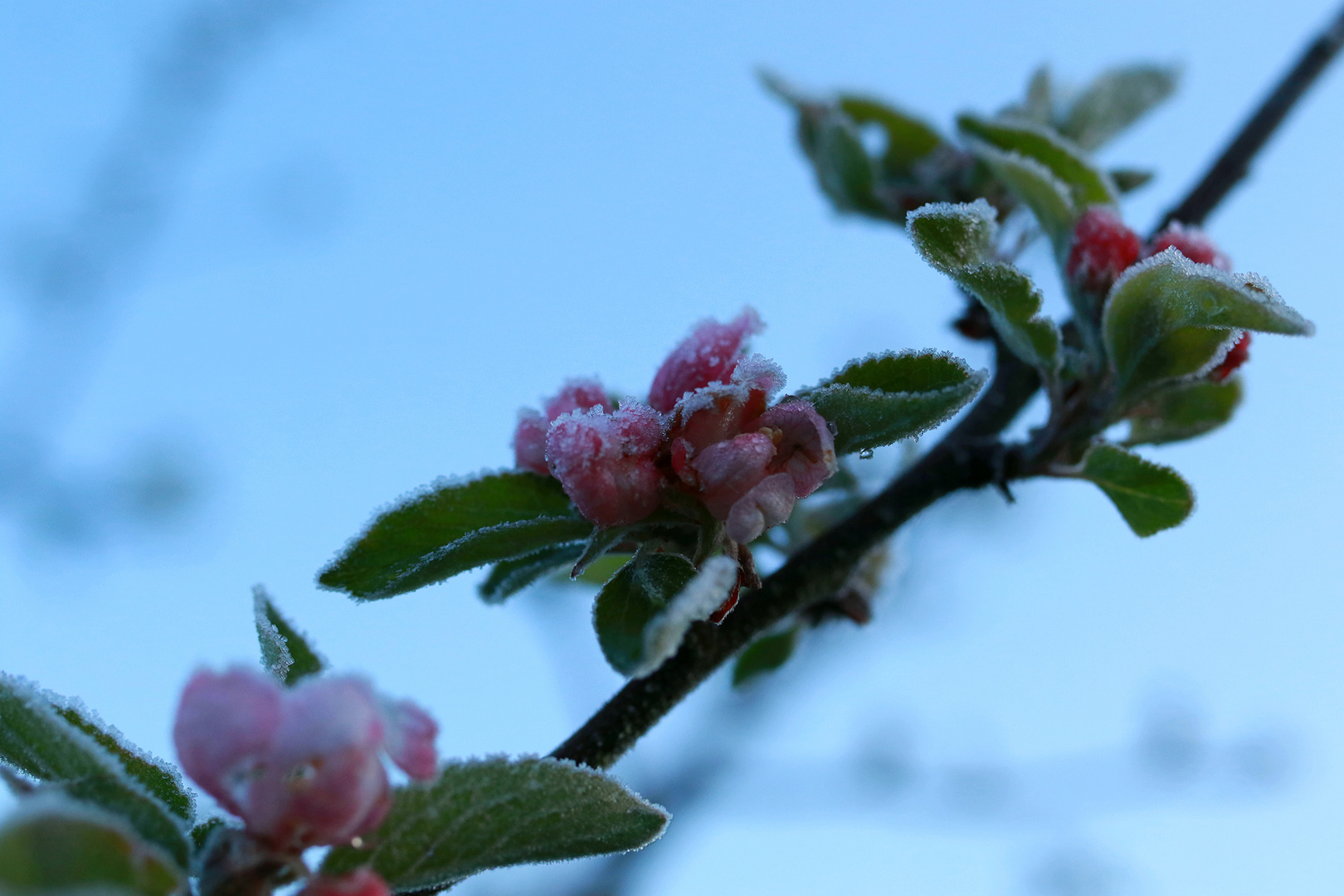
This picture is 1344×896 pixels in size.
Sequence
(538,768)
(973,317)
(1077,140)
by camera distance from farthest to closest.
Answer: (1077,140), (973,317), (538,768)

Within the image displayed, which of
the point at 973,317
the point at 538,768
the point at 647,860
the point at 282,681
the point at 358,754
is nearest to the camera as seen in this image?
the point at 358,754

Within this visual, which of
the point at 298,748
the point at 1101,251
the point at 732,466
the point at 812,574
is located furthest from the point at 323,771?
the point at 1101,251

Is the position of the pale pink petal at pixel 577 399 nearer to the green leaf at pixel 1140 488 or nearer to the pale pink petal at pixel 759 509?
the pale pink petal at pixel 759 509

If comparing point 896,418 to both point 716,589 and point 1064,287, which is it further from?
point 1064,287

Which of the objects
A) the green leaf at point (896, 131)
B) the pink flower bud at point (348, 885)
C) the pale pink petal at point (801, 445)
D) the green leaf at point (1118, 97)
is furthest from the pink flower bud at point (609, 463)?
the green leaf at point (1118, 97)

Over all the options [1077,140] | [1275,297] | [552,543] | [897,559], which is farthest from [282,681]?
[1077,140]

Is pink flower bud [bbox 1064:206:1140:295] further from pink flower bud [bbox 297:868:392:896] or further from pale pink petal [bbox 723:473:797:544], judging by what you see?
pink flower bud [bbox 297:868:392:896]

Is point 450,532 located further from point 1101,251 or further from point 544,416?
point 1101,251
